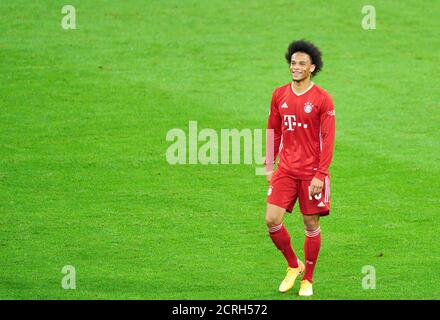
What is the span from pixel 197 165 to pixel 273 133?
4988 mm

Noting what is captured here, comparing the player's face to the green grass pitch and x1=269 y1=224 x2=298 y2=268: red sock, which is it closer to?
x1=269 y1=224 x2=298 y2=268: red sock

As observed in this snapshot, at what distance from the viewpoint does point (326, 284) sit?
11.6m

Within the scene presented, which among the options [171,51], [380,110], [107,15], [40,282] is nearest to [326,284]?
[40,282]

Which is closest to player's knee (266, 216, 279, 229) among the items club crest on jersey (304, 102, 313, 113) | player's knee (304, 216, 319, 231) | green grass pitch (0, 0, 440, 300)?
player's knee (304, 216, 319, 231)

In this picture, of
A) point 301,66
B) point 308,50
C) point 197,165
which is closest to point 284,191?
point 301,66

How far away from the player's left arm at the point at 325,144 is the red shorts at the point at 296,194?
13cm

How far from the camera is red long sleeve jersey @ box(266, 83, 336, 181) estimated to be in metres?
10.8

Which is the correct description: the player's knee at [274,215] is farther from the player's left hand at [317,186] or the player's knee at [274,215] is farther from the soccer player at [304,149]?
the player's left hand at [317,186]

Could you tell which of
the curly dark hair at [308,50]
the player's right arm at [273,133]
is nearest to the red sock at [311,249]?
the player's right arm at [273,133]

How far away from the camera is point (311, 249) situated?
11.2 meters

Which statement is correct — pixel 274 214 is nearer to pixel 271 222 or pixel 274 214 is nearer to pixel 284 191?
pixel 271 222

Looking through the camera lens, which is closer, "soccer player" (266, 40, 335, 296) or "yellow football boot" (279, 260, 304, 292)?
"soccer player" (266, 40, 335, 296)

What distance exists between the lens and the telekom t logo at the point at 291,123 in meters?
10.9

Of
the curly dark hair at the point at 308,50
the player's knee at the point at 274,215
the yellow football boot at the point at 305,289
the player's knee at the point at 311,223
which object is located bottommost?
the yellow football boot at the point at 305,289
